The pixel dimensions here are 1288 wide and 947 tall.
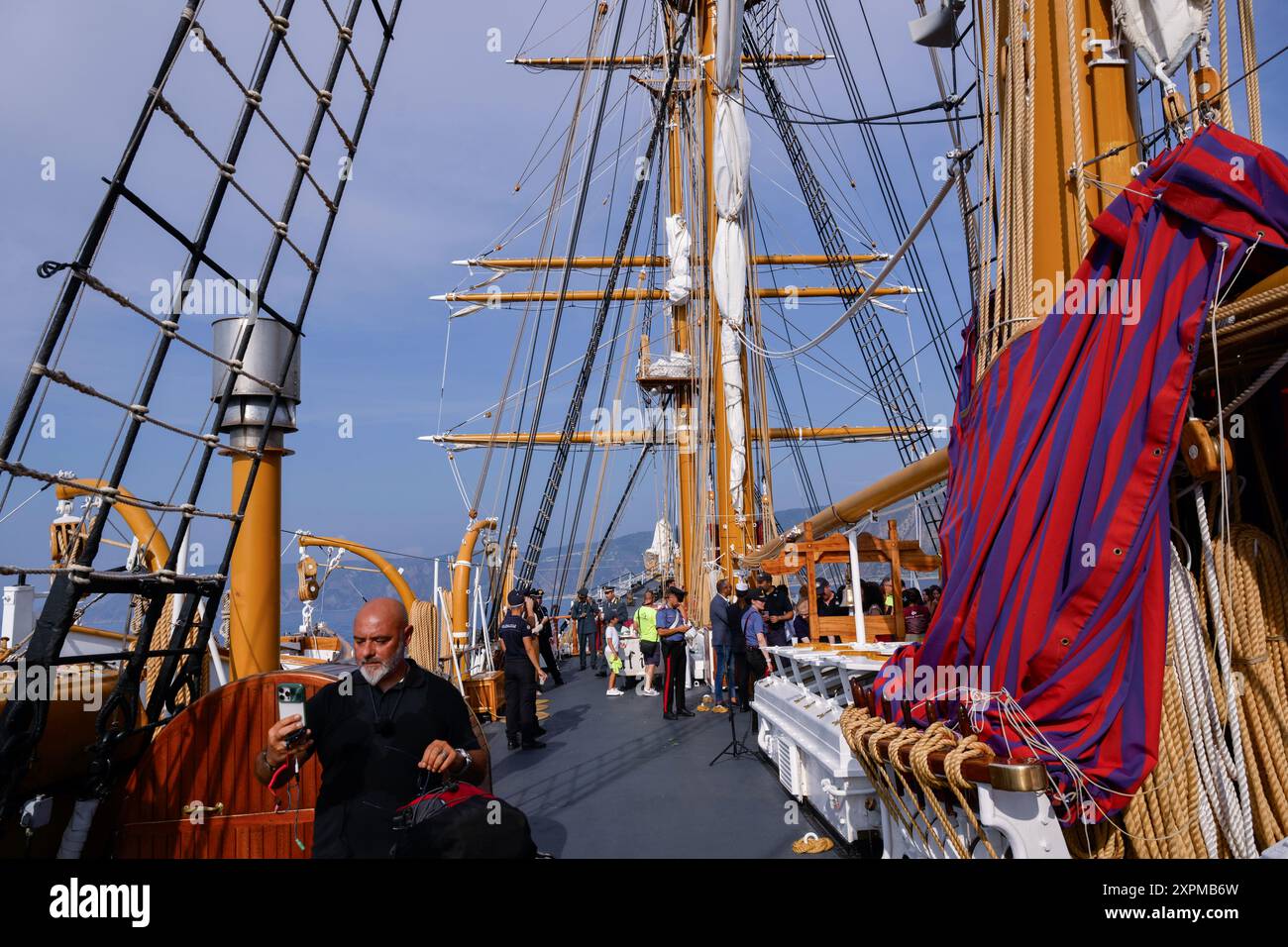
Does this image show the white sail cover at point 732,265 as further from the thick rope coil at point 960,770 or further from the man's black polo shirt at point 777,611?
the thick rope coil at point 960,770

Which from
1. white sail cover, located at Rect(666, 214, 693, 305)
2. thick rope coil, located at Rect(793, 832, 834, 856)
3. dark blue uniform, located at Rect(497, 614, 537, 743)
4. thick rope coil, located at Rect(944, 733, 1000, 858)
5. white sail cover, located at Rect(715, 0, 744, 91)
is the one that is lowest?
thick rope coil, located at Rect(793, 832, 834, 856)

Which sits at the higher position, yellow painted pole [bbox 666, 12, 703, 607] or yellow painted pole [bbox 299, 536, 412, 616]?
yellow painted pole [bbox 666, 12, 703, 607]

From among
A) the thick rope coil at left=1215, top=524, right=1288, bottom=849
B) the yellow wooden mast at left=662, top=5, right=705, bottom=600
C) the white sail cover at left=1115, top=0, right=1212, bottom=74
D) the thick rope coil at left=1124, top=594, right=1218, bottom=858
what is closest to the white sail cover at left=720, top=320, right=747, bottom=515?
the yellow wooden mast at left=662, top=5, right=705, bottom=600

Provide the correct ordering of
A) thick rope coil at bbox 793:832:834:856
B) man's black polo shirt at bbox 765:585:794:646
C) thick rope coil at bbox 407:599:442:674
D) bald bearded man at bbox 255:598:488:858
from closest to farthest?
bald bearded man at bbox 255:598:488:858, thick rope coil at bbox 793:832:834:856, man's black polo shirt at bbox 765:585:794:646, thick rope coil at bbox 407:599:442:674

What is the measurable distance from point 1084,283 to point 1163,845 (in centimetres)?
159

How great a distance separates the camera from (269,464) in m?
3.46

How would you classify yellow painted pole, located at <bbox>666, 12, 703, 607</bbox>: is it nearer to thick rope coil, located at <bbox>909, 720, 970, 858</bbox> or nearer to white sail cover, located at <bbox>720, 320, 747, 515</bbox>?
white sail cover, located at <bbox>720, 320, 747, 515</bbox>

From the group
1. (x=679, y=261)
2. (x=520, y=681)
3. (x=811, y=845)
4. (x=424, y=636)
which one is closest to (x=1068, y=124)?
(x=811, y=845)

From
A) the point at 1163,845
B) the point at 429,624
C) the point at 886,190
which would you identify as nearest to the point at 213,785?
the point at 1163,845

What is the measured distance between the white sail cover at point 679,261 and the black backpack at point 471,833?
12242 mm

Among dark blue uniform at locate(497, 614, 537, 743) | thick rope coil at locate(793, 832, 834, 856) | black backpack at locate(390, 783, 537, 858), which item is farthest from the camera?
dark blue uniform at locate(497, 614, 537, 743)

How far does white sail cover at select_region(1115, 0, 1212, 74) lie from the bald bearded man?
3079mm

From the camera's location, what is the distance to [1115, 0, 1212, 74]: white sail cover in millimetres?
2857
